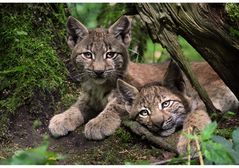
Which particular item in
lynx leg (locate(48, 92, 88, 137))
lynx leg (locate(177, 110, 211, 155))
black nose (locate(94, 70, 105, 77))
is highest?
black nose (locate(94, 70, 105, 77))

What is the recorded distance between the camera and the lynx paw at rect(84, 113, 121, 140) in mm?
5502

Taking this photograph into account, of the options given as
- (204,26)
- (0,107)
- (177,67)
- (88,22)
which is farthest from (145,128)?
(88,22)

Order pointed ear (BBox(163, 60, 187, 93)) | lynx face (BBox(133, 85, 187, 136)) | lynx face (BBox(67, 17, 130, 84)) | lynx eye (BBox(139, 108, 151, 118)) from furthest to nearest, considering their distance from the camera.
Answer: lynx face (BBox(67, 17, 130, 84))
pointed ear (BBox(163, 60, 187, 93))
lynx eye (BBox(139, 108, 151, 118))
lynx face (BBox(133, 85, 187, 136))

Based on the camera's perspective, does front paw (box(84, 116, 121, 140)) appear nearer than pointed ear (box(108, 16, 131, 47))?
Yes

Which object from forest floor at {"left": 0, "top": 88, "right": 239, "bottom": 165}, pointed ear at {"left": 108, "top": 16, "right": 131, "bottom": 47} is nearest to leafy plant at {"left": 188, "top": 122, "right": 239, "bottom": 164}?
forest floor at {"left": 0, "top": 88, "right": 239, "bottom": 165}

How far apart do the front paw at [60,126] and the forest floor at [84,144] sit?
0.17ft

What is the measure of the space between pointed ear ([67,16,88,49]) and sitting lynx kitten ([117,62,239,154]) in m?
1.06

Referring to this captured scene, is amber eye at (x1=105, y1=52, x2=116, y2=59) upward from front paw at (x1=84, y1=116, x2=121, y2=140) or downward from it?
upward

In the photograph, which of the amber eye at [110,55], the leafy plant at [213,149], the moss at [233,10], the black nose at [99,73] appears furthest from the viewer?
the amber eye at [110,55]

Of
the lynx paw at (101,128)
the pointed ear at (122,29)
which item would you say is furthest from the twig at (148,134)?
the pointed ear at (122,29)

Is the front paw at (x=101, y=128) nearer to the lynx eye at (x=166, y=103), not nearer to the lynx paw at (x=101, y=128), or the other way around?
the lynx paw at (x=101, y=128)

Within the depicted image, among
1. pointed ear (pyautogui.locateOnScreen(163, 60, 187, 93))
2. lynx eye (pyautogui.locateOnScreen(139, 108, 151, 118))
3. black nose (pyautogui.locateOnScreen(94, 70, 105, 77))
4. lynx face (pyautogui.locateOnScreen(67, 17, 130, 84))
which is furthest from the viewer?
lynx face (pyautogui.locateOnScreen(67, 17, 130, 84))

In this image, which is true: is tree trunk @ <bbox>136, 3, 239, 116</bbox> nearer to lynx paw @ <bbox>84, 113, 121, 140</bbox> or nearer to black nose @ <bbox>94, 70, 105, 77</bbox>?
lynx paw @ <bbox>84, 113, 121, 140</bbox>

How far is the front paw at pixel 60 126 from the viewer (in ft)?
19.1
